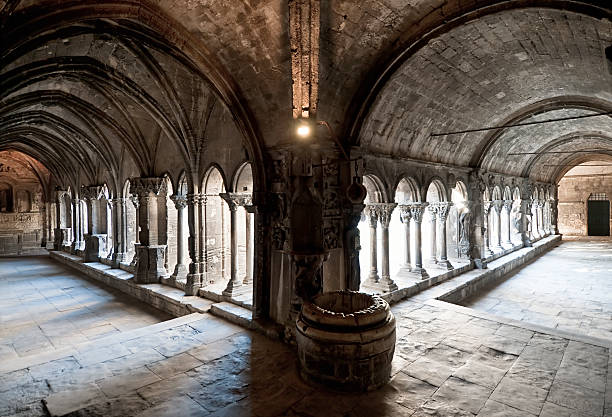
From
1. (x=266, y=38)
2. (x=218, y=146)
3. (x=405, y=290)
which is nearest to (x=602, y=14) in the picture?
(x=266, y=38)

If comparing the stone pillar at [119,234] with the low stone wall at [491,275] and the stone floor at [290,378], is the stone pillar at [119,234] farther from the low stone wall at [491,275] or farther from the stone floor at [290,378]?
the low stone wall at [491,275]

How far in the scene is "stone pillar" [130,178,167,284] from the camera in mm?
10117

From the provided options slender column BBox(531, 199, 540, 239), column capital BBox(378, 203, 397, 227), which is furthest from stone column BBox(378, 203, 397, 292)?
slender column BBox(531, 199, 540, 239)

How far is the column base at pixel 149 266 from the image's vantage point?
33.0 feet

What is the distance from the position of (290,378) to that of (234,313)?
8.45 feet

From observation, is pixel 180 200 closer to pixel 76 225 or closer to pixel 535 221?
pixel 76 225

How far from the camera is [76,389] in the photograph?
4.40 metres

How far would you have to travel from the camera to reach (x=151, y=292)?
9.28 metres

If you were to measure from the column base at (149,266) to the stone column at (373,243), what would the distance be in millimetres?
6240

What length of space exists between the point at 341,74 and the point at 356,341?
14.2ft

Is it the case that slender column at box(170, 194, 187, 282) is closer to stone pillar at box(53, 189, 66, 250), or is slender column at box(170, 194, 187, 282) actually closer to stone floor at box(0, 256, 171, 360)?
stone floor at box(0, 256, 171, 360)

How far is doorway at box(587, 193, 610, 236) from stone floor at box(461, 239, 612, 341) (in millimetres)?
12233

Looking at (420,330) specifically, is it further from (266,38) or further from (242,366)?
(266,38)

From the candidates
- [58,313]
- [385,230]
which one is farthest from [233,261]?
[58,313]
